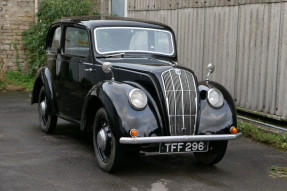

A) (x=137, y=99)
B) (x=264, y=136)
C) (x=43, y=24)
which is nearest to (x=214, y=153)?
(x=137, y=99)

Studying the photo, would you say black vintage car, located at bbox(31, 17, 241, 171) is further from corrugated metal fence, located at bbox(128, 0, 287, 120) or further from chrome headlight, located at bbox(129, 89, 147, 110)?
corrugated metal fence, located at bbox(128, 0, 287, 120)

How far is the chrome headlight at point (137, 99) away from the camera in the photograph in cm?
554

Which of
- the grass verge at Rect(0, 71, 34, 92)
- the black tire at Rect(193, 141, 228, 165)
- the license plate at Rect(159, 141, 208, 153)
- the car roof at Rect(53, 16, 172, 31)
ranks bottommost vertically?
the grass verge at Rect(0, 71, 34, 92)

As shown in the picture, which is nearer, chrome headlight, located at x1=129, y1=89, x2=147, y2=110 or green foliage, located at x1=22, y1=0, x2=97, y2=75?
chrome headlight, located at x1=129, y1=89, x2=147, y2=110

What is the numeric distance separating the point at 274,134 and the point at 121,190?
11.5 ft

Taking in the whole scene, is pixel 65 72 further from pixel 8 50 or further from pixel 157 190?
pixel 8 50

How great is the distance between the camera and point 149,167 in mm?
6137

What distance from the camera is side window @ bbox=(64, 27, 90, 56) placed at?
23.2ft

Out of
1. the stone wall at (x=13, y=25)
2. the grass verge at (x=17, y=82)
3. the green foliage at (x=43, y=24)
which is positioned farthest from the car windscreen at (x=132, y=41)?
the stone wall at (x=13, y=25)

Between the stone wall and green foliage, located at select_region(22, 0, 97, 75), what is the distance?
189 mm

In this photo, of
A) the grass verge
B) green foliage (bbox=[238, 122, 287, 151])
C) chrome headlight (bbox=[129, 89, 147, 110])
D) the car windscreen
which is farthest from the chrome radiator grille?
the grass verge

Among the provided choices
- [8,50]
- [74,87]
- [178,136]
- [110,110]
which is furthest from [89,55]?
[8,50]

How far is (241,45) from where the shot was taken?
29.2 feet

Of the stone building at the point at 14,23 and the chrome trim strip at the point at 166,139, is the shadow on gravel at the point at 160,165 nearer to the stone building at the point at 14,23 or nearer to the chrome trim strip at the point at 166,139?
the chrome trim strip at the point at 166,139
